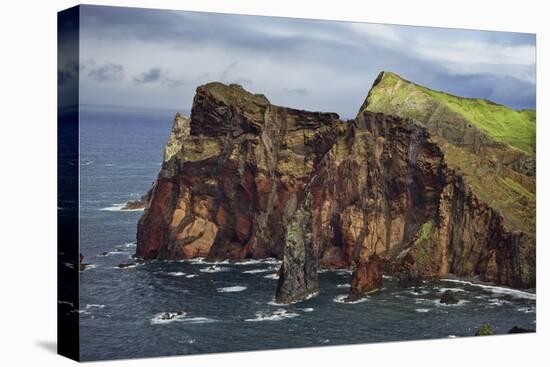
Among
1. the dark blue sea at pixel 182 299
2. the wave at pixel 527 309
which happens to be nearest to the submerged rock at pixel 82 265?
the dark blue sea at pixel 182 299

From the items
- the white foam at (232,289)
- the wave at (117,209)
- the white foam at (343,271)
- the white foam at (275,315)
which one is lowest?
the white foam at (275,315)

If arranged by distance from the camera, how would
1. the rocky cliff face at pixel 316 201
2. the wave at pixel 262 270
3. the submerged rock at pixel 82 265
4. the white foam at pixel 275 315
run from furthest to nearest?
the wave at pixel 262 270
the rocky cliff face at pixel 316 201
the white foam at pixel 275 315
the submerged rock at pixel 82 265

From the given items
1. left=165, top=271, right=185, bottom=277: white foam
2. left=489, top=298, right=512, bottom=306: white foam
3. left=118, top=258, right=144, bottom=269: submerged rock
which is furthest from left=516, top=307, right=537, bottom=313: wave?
left=118, top=258, right=144, bottom=269: submerged rock

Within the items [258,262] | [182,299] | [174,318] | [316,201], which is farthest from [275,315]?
[316,201]

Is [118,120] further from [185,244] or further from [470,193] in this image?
[470,193]

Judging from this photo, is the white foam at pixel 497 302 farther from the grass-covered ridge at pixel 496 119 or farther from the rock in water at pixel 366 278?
the grass-covered ridge at pixel 496 119

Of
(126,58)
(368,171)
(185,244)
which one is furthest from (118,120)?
(368,171)

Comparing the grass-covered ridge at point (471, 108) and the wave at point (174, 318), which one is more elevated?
the grass-covered ridge at point (471, 108)
